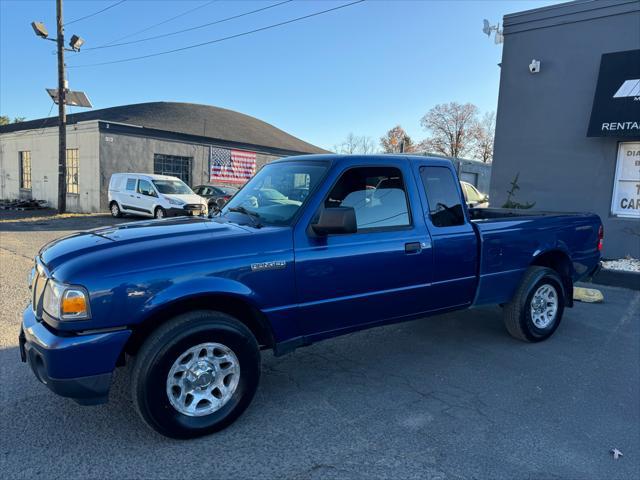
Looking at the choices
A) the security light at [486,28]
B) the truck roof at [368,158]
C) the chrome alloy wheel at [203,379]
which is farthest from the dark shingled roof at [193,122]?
the chrome alloy wheel at [203,379]

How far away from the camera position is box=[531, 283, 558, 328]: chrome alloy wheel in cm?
510

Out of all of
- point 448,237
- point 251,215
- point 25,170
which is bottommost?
point 448,237

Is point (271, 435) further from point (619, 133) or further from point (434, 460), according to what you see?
point (619, 133)

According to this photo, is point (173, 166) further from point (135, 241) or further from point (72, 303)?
point (72, 303)

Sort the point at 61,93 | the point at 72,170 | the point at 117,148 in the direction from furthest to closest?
1. the point at 72,170
2. the point at 117,148
3. the point at 61,93

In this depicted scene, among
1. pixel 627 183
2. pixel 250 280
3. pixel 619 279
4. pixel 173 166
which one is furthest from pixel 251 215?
pixel 173 166

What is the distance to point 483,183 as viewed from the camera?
28422 millimetres

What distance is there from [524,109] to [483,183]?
18248 mm

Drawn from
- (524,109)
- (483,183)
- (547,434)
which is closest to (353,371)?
(547,434)

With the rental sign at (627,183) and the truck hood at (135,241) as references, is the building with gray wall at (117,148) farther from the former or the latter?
the rental sign at (627,183)

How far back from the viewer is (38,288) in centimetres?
311

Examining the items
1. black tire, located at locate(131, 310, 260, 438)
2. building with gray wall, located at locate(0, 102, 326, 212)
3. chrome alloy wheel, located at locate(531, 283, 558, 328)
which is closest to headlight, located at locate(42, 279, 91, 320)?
black tire, located at locate(131, 310, 260, 438)

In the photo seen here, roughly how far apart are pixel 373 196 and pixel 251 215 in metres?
1.05

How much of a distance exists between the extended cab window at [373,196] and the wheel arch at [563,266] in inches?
92.1
